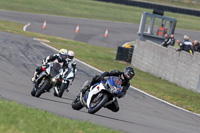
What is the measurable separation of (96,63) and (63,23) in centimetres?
1904

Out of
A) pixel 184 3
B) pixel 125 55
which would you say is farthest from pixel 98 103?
pixel 184 3

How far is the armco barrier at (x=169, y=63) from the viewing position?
20844mm

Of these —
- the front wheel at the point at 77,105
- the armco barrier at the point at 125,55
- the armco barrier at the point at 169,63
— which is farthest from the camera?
the armco barrier at the point at 125,55

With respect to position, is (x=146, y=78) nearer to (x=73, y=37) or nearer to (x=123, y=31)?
(x=73, y=37)

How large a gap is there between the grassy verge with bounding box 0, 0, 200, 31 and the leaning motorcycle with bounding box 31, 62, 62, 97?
118ft

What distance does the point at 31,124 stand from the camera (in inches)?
259

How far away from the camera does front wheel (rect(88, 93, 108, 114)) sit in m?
10.2

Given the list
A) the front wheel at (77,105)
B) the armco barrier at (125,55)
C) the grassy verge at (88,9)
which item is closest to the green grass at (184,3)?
the grassy verge at (88,9)

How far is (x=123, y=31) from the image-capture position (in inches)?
1740

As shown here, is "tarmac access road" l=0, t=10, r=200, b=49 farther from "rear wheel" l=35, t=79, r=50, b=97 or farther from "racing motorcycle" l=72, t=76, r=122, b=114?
"racing motorcycle" l=72, t=76, r=122, b=114

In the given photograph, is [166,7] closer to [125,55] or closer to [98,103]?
[125,55]

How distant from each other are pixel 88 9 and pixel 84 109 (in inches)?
1719

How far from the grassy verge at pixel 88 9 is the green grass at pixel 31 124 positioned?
134 ft

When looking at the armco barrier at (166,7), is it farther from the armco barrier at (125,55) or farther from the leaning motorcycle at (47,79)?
the leaning motorcycle at (47,79)
